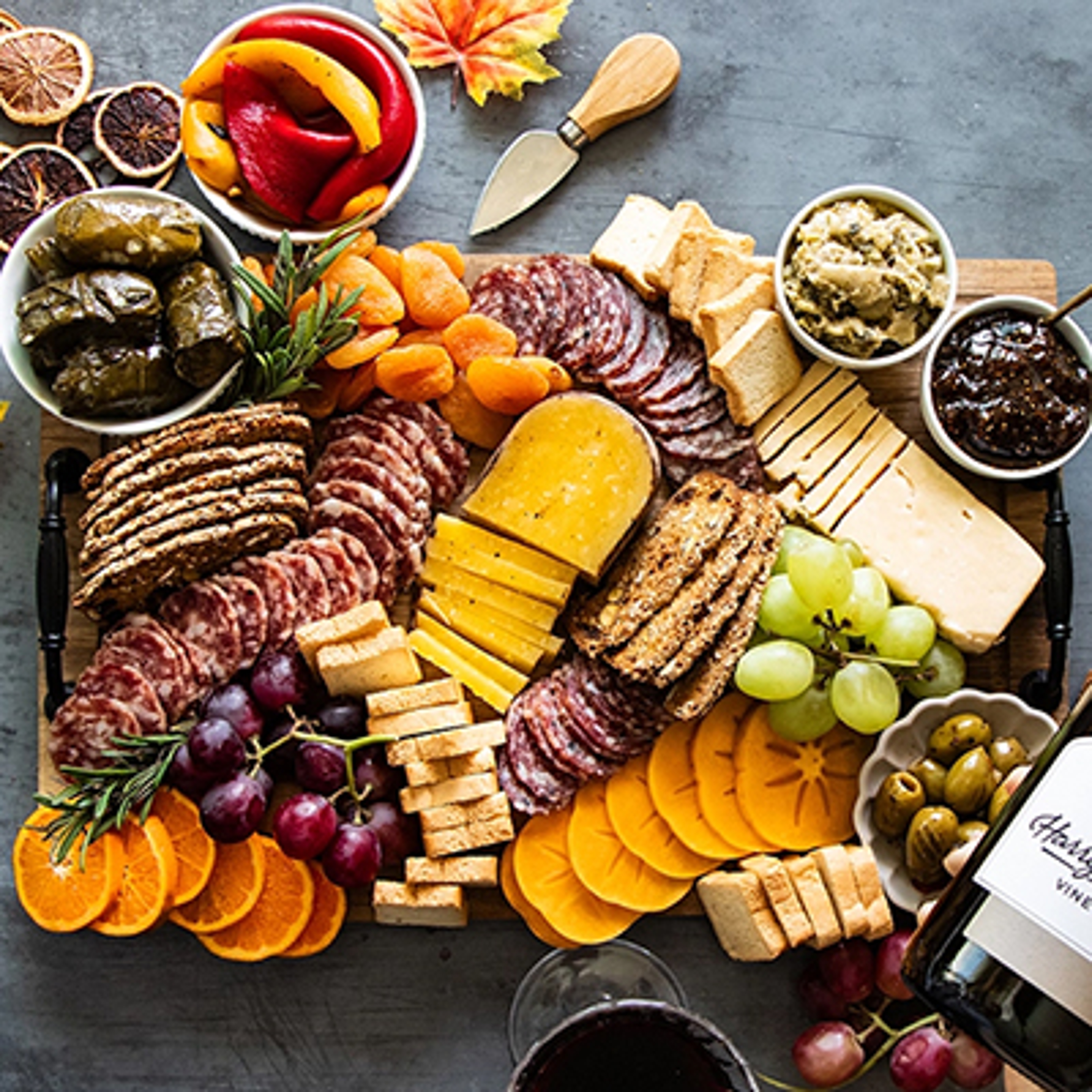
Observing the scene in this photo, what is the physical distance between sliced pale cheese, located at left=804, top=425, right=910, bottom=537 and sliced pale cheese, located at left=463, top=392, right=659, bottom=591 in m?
0.33

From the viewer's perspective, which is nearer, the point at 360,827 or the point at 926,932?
the point at 926,932

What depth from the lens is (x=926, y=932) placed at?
5.56ft

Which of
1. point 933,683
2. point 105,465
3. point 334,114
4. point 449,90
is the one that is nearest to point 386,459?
point 105,465

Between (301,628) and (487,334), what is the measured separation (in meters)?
0.64

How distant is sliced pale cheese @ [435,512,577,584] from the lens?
2.34 m

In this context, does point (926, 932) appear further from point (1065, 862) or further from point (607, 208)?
point (607, 208)

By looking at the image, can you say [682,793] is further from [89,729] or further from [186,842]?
[89,729]

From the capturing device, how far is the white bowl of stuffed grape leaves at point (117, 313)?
2.12 metres

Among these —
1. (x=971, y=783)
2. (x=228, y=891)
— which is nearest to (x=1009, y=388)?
(x=971, y=783)

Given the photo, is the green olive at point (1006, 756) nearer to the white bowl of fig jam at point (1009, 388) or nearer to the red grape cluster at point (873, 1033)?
the red grape cluster at point (873, 1033)

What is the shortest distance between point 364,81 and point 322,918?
1570 mm

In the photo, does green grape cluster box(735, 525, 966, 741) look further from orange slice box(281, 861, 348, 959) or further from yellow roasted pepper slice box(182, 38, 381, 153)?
yellow roasted pepper slice box(182, 38, 381, 153)

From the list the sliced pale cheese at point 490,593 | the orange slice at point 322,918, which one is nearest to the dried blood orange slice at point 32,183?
the sliced pale cheese at point 490,593

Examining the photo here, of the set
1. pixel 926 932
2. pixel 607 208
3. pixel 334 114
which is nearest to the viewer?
pixel 926 932
